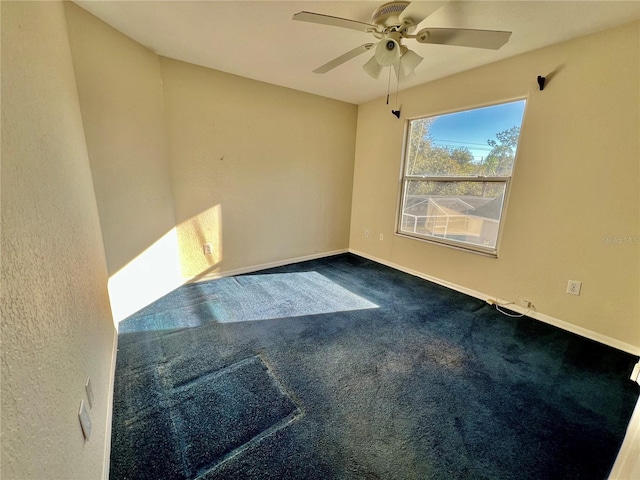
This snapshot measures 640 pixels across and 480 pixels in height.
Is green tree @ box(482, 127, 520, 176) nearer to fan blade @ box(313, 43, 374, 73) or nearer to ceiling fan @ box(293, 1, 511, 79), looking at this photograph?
ceiling fan @ box(293, 1, 511, 79)

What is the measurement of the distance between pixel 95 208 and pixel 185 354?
4.03 feet

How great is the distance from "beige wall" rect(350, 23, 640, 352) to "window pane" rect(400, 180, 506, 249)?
171 mm

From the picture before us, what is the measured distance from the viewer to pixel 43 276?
0.80m

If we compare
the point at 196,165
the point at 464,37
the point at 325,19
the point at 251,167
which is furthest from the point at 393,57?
the point at 196,165

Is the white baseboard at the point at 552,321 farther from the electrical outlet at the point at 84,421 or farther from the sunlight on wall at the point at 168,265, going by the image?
the electrical outlet at the point at 84,421

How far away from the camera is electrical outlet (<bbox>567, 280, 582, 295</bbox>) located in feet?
7.19

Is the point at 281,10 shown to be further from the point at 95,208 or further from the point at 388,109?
the point at 388,109

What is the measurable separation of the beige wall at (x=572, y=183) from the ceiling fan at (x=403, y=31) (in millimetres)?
1052

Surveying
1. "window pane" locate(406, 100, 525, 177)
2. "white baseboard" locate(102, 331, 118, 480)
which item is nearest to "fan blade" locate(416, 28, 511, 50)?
"window pane" locate(406, 100, 525, 177)

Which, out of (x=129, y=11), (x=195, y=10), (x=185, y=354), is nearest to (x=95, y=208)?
(x=185, y=354)

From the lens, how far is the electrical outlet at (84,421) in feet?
3.09

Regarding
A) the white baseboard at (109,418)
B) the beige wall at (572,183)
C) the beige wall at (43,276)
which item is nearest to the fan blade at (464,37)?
the beige wall at (572,183)

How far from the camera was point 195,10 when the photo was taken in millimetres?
1807

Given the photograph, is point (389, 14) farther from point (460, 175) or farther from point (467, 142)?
point (460, 175)
